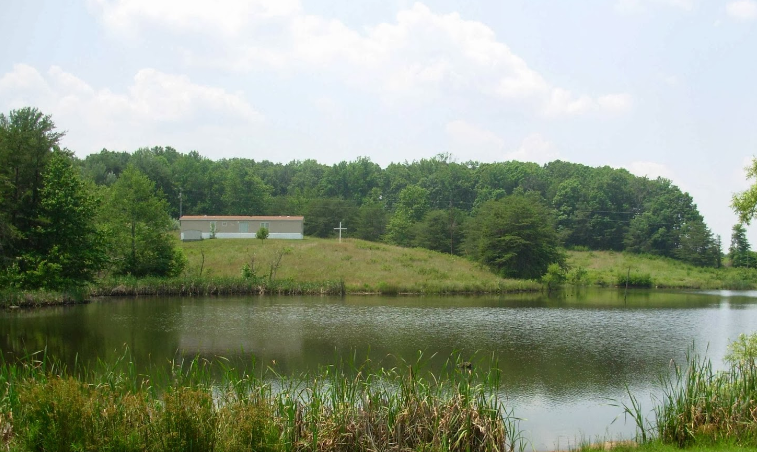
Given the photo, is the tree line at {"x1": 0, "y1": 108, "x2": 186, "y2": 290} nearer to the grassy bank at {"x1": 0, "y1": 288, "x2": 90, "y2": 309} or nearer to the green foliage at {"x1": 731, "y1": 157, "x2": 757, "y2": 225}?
the grassy bank at {"x1": 0, "y1": 288, "x2": 90, "y2": 309}

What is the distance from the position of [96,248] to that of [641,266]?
55.1 m

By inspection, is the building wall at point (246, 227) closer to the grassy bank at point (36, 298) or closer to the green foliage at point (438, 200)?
the green foliage at point (438, 200)

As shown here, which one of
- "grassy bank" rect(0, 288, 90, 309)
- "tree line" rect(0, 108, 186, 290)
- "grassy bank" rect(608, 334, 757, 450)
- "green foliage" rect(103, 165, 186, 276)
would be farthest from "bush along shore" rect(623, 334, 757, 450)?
"green foliage" rect(103, 165, 186, 276)

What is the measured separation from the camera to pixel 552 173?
104 m

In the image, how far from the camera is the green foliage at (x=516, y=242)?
166ft

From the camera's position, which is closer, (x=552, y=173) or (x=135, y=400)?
(x=135, y=400)

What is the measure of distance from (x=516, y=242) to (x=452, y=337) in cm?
3112

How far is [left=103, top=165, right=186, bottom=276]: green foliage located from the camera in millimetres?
37969

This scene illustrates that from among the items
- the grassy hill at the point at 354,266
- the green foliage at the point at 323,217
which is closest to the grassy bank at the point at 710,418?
the grassy hill at the point at 354,266

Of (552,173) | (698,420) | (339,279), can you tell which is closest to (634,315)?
(339,279)

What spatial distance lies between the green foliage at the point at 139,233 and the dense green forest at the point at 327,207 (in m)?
0.08

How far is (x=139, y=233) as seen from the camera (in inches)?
1521

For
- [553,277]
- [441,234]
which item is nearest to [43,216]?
[553,277]

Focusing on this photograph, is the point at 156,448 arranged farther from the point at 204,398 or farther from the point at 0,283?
the point at 0,283
